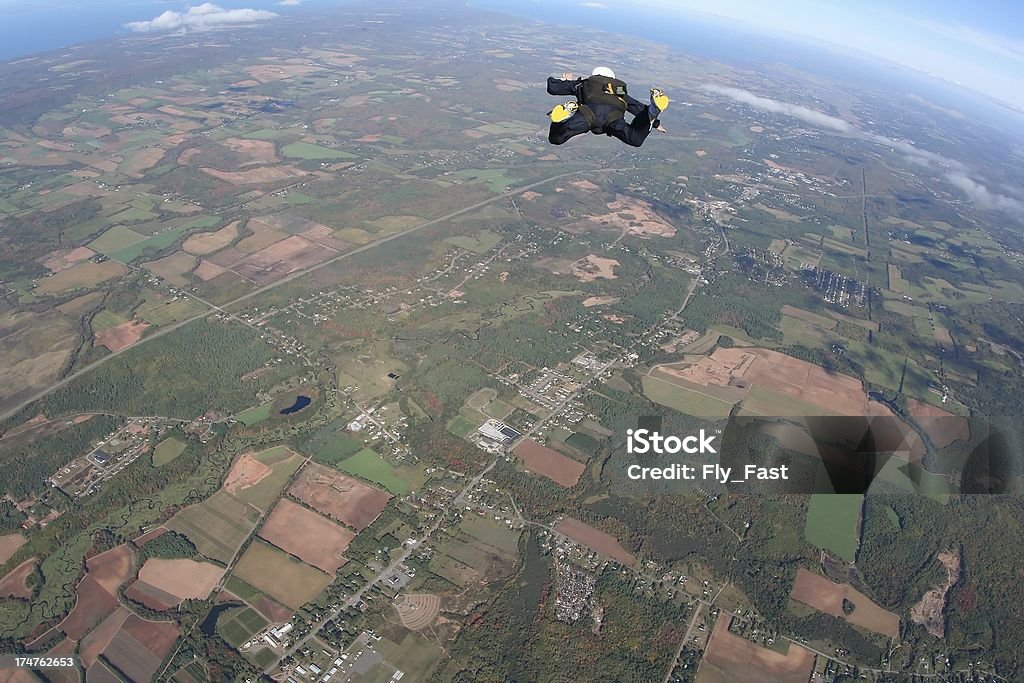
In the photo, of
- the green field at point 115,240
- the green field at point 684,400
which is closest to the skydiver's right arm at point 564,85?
the green field at point 684,400

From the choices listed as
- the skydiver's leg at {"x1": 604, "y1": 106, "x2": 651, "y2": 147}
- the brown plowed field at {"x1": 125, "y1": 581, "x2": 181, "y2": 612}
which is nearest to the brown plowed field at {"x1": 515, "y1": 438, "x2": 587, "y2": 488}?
the brown plowed field at {"x1": 125, "y1": 581, "x2": 181, "y2": 612}

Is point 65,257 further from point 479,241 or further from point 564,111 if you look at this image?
point 564,111

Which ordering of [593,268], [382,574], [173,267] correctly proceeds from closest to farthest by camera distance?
[382,574], [173,267], [593,268]

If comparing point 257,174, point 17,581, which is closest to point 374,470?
point 17,581

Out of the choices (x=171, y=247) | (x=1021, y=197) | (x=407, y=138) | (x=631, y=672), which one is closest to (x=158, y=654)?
(x=631, y=672)

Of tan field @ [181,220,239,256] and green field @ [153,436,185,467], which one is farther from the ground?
tan field @ [181,220,239,256]

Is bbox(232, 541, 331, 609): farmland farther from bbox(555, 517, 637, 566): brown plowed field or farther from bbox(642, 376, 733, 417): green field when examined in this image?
bbox(642, 376, 733, 417): green field

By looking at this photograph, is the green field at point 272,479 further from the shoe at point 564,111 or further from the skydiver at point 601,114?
the shoe at point 564,111
